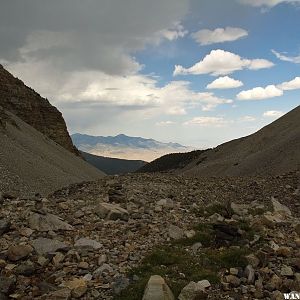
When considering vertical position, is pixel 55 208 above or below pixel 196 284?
above

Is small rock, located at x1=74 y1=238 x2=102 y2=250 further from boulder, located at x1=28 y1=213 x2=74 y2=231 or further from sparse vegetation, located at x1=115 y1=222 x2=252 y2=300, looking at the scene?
sparse vegetation, located at x1=115 y1=222 x2=252 y2=300

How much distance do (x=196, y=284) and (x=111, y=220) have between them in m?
4.42

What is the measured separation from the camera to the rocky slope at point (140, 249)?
853cm

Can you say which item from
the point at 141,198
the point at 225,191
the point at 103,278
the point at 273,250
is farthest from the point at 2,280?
the point at 225,191

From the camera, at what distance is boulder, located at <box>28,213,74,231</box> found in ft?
36.3

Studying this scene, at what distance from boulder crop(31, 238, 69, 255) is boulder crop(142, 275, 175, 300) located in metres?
2.84

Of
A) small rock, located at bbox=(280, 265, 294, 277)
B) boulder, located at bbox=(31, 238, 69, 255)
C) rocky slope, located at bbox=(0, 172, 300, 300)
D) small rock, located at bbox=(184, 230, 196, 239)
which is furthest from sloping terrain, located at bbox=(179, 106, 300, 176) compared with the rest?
→ boulder, located at bbox=(31, 238, 69, 255)

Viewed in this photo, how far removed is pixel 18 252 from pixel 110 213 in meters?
3.42

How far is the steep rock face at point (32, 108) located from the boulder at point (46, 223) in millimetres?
65422

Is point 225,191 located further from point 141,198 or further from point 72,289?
point 72,289

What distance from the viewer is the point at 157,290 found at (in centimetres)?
790

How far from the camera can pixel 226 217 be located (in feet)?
46.0

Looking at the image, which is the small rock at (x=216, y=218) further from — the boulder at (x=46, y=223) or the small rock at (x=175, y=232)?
the boulder at (x=46, y=223)

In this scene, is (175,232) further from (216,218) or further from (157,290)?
(157,290)
